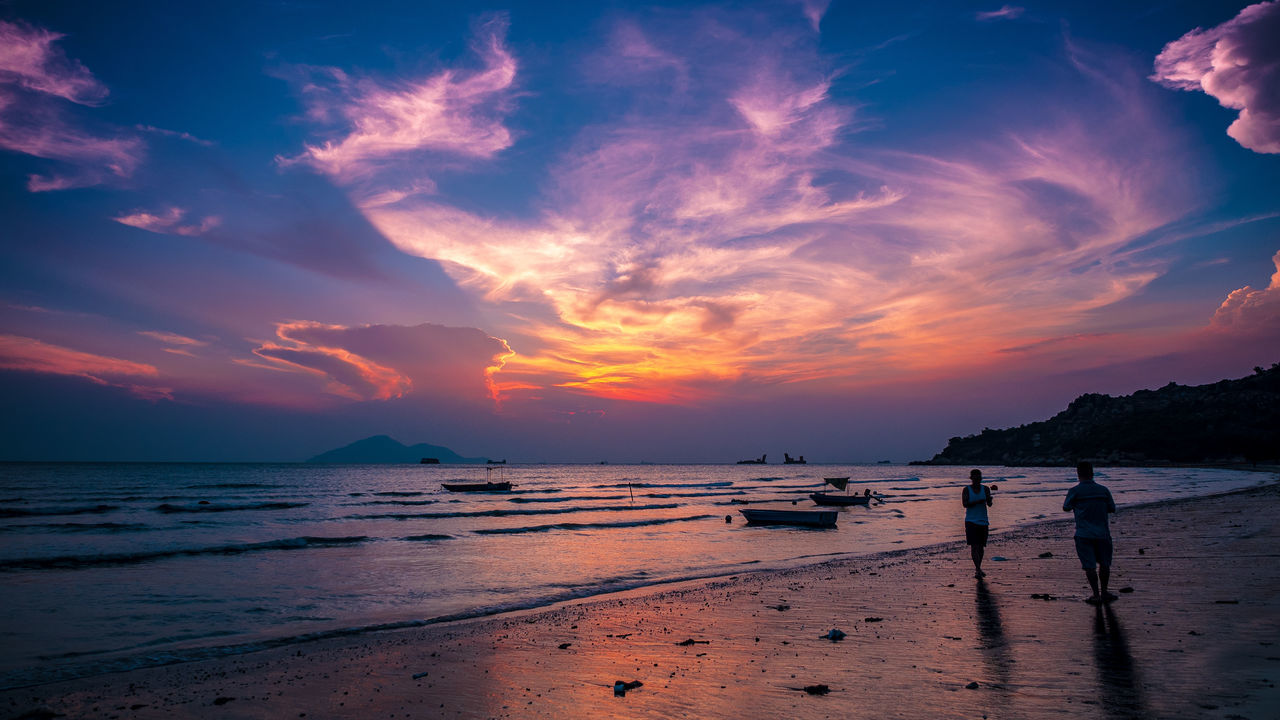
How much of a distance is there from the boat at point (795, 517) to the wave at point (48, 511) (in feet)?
168

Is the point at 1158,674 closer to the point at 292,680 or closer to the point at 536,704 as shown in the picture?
the point at 536,704

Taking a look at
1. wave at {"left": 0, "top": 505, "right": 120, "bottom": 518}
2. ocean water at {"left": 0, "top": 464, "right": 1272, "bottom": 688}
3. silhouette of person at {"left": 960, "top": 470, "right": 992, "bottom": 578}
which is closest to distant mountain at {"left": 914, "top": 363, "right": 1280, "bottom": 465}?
ocean water at {"left": 0, "top": 464, "right": 1272, "bottom": 688}

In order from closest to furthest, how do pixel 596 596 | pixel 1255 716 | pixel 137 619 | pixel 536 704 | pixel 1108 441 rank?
pixel 1255 716
pixel 536 704
pixel 137 619
pixel 596 596
pixel 1108 441

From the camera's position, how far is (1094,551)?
11914mm

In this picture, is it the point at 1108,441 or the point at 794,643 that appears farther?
the point at 1108,441

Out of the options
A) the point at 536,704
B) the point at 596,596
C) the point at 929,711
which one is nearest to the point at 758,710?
the point at 929,711

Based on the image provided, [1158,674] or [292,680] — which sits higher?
[1158,674]

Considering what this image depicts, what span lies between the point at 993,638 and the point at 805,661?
302 centimetres

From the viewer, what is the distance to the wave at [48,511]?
48.3 meters

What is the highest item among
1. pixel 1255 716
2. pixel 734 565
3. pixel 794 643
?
pixel 1255 716

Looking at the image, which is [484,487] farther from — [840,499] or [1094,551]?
[1094,551]

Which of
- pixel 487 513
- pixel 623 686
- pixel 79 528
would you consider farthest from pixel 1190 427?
pixel 79 528

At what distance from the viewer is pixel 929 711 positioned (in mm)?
6473

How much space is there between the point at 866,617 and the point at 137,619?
653 inches
